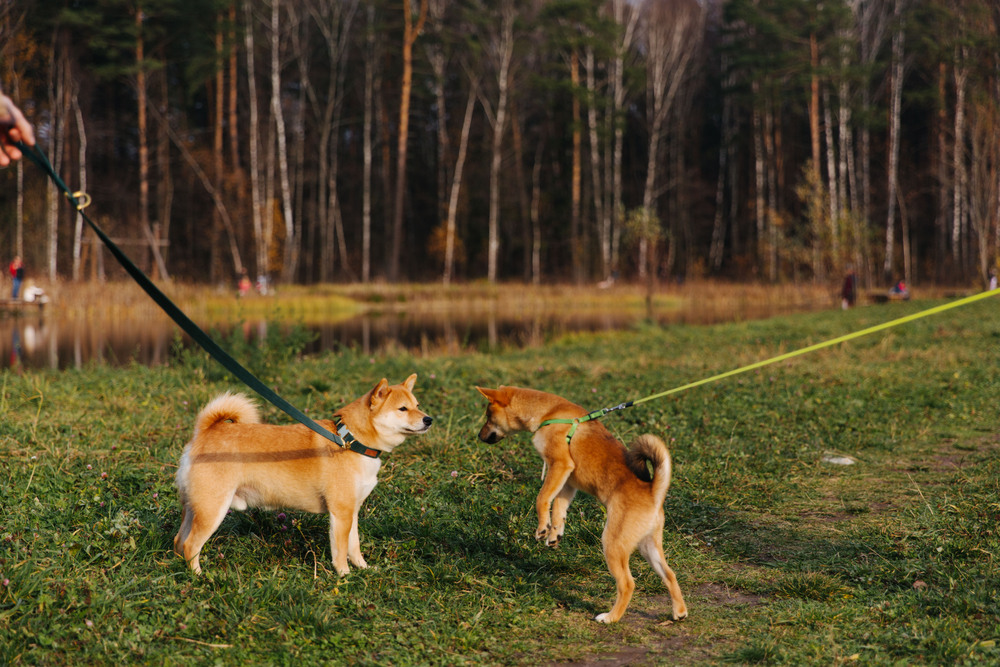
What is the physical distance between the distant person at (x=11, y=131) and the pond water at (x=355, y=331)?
8.04m

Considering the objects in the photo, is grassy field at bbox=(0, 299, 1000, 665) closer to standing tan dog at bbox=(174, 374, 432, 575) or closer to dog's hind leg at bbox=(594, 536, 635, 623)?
dog's hind leg at bbox=(594, 536, 635, 623)

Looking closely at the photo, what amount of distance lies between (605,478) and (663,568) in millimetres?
605

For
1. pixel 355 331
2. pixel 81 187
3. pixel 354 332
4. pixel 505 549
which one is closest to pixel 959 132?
pixel 355 331

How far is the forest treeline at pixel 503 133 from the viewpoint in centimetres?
3644

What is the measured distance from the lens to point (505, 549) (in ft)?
17.4

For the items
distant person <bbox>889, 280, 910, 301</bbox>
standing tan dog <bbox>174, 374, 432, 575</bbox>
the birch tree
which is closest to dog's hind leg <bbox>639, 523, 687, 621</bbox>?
standing tan dog <bbox>174, 374, 432, 575</bbox>

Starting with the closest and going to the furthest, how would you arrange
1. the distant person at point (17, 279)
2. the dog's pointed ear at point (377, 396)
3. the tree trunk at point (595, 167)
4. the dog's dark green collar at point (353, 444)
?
the dog's dark green collar at point (353, 444) → the dog's pointed ear at point (377, 396) → the distant person at point (17, 279) → the tree trunk at point (595, 167)

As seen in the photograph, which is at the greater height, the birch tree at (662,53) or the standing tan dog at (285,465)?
the birch tree at (662,53)

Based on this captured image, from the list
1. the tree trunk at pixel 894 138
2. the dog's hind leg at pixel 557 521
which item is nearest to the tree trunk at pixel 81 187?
the dog's hind leg at pixel 557 521

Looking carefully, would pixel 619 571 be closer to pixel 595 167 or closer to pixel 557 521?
pixel 557 521

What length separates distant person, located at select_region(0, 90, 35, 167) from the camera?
3537mm

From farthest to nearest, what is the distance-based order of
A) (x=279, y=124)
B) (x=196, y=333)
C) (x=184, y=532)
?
(x=279, y=124), (x=184, y=532), (x=196, y=333)

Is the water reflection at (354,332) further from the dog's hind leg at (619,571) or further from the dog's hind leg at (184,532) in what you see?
the dog's hind leg at (619,571)

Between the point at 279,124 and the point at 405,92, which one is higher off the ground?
the point at 405,92
